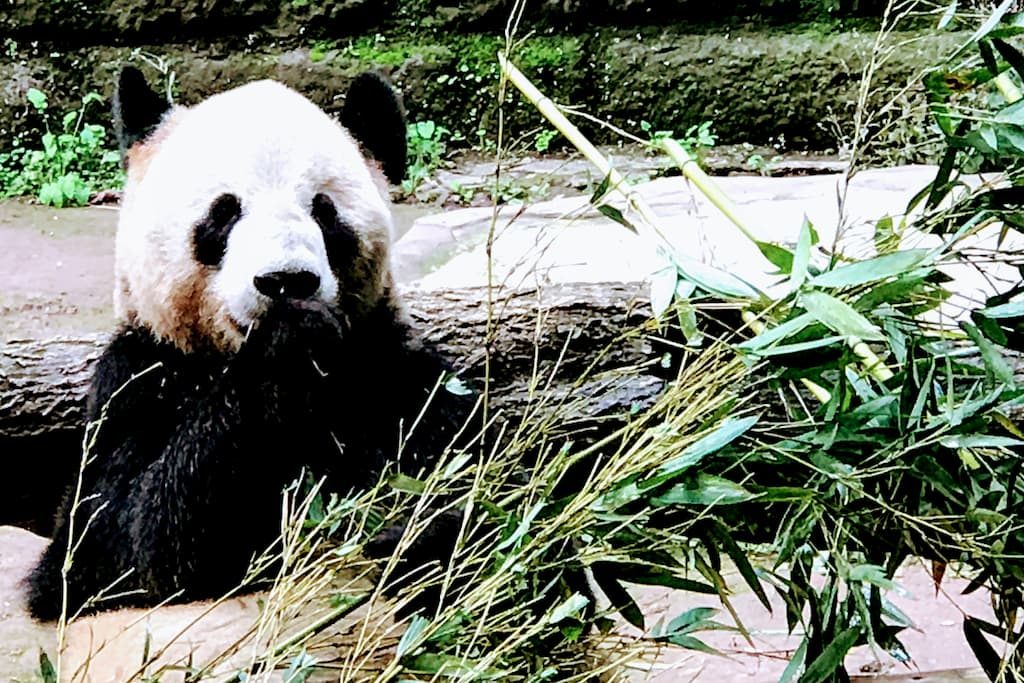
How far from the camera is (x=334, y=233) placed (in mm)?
1519

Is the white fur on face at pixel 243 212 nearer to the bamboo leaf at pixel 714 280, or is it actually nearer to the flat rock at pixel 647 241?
the bamboo leaf at pixel 714 280

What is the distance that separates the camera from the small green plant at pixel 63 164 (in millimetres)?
2643

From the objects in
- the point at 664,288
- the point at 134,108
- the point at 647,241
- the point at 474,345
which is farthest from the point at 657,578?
the point at 647,241

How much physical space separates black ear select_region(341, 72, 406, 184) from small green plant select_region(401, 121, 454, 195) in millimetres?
1539

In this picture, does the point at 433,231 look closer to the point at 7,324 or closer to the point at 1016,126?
the point at 7,324

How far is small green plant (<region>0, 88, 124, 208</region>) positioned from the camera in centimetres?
264

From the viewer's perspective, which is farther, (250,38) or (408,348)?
(250,38)

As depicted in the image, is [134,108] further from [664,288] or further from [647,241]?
[647,241]

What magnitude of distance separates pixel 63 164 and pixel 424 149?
3.37 feet

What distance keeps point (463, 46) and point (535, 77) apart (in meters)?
0.25

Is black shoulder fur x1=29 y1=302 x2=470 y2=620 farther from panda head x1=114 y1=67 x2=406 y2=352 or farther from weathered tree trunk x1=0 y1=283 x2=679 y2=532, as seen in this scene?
weathered tree trunk x1=0 y1=283 x2=679 y2=532

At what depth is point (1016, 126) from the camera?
1.31 meters

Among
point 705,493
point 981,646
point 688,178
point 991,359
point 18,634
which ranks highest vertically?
point 688,178

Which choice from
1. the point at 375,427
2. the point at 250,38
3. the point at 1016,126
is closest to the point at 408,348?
the point at 375,427
